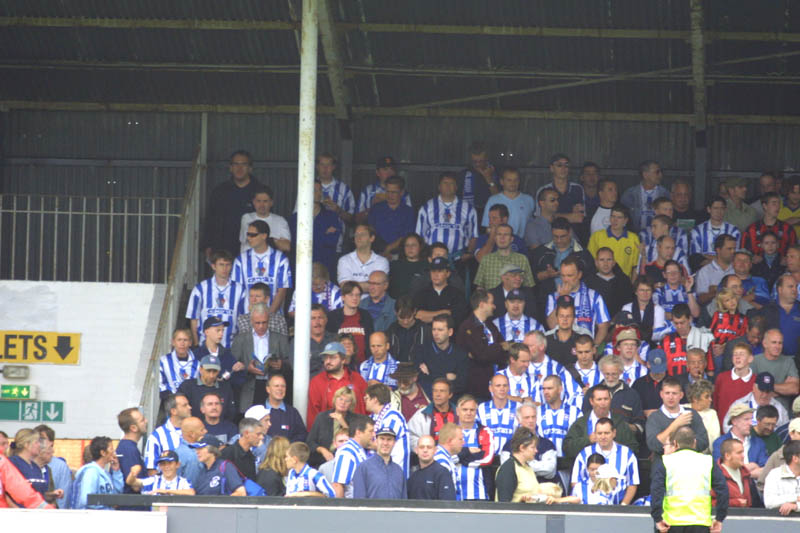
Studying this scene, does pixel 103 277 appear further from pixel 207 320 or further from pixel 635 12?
pixel 635 12

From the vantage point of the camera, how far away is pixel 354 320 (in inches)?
539

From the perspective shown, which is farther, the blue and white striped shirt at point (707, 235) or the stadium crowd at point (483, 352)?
the blue and white striped shirt at point (707, 235)

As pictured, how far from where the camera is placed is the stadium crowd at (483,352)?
445 inches

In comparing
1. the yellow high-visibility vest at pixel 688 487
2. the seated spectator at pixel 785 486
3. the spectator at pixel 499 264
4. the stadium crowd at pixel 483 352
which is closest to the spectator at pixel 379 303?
the stadium crowd at pixel 483 352

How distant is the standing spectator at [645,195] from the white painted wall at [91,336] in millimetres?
5314

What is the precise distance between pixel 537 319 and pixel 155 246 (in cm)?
518

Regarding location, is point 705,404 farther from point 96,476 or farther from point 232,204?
point 232,204

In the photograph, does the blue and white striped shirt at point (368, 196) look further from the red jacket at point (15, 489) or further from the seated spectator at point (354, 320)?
the red jacket at point (15, 489)

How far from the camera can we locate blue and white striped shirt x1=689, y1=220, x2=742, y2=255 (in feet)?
49.7

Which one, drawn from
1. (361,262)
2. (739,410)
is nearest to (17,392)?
(361,262)

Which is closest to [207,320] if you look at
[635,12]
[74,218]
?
[74,218]

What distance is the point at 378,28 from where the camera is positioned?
1550cm

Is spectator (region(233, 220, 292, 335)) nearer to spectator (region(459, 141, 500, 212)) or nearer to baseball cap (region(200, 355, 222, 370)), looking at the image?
baseball cap (region(200, 355, 222, 370))

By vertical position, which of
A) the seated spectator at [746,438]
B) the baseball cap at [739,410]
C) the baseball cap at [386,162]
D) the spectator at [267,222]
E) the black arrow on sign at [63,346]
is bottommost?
the seated spectator at [746,438]
